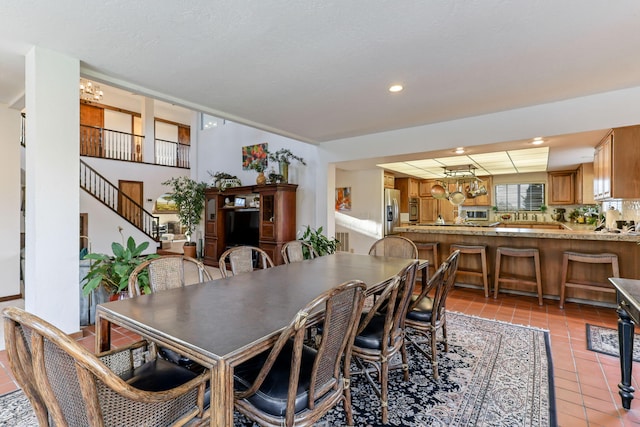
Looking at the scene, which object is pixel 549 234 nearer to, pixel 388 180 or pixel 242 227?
pixel 388 180

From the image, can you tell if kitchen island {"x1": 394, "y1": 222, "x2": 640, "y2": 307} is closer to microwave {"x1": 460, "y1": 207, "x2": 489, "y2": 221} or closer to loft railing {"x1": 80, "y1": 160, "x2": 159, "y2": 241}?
microwave {"x1": 460, "y1": 207, "x2": 489, "y2": 221}

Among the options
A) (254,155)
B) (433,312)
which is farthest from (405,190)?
(433,312)

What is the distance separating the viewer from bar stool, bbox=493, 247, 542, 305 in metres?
4.07

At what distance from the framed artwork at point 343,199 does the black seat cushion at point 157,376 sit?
6.25m

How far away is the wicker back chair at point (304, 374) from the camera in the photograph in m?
1.20

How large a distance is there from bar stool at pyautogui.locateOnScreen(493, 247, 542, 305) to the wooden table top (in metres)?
2.57

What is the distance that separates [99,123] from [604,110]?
12.0 meters

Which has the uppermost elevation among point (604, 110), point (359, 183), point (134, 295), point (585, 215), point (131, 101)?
point (131, 101)

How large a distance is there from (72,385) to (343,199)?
6768mm

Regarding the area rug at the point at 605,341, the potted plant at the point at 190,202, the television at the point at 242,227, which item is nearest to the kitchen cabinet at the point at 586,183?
the area rug at the point at 605,341

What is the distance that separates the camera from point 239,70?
290 cm

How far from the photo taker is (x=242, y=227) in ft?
23.5

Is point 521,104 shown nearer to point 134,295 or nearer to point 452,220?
point 134,295

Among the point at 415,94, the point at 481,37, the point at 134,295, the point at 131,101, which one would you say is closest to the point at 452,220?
the point at 415,94
